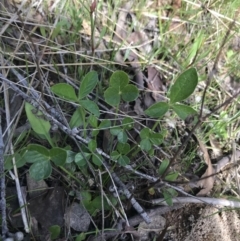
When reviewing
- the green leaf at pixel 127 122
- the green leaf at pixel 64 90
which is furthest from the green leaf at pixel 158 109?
the green leaf at pixel 64 90

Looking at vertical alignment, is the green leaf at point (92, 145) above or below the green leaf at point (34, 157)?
below

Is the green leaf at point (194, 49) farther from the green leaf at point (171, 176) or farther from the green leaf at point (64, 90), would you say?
the green leaf at point (64, 90)

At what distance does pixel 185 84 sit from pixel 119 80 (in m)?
0.21

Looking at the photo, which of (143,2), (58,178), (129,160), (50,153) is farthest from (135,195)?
(143,2)

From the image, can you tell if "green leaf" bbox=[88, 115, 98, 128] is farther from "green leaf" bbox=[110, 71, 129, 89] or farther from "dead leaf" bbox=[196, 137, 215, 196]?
"dead leaf" bbox=[196, 137, 215, 196]

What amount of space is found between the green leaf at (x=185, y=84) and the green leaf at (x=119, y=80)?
0.15 metres

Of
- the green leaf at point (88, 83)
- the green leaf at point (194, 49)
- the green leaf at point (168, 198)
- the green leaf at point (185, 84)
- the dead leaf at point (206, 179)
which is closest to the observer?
the green leaf at point (185, 84)

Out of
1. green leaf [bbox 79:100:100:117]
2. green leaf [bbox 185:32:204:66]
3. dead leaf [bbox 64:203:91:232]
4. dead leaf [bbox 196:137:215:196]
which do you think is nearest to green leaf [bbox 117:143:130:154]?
green leaf [bbox 79:100:100:117]

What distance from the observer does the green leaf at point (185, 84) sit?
43.0 inches

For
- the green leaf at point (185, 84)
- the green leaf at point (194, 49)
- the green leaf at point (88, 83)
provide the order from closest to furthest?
the green leaf at point (185, 84)
the green leaf at point (88, 83)
the green leaf at point (194, 49)

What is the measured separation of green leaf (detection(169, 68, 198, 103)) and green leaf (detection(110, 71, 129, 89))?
0.15 m

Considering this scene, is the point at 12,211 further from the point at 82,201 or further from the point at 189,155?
the point at 189,155

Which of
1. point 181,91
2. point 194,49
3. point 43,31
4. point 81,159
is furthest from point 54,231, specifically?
point 194,49

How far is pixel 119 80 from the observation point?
1.21m
